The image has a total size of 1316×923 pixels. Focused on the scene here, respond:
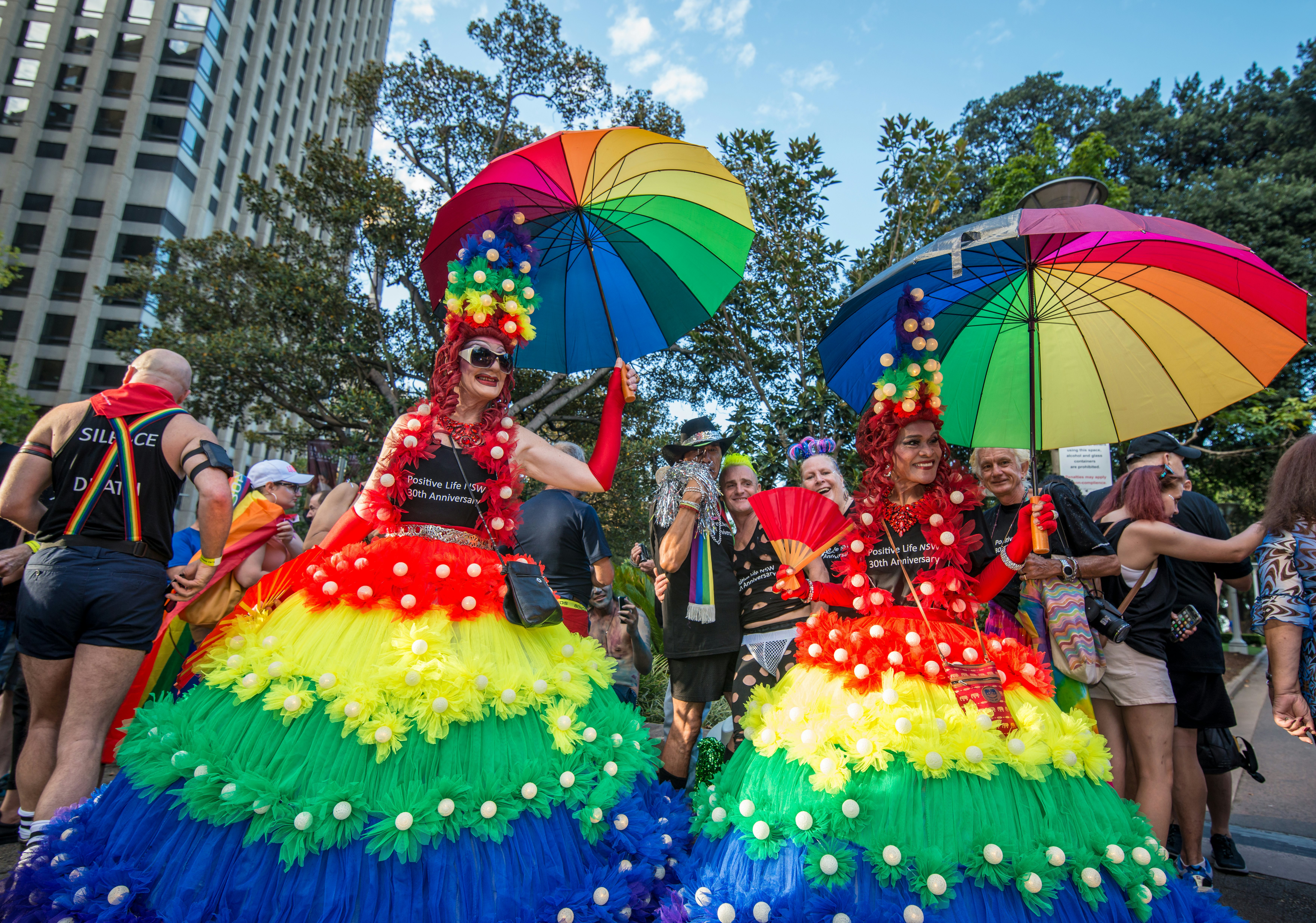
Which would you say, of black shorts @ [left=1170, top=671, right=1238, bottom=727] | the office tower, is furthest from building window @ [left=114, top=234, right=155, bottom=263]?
black shorts @ [left=1170, top=671, right=1238, bottom=727]

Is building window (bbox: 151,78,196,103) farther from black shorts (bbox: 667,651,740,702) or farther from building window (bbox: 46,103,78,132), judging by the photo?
black shorts (bbox: 667,651,740,702)

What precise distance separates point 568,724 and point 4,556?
10.8ft

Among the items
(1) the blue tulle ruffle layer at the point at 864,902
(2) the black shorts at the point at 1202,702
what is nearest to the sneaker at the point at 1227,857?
(2) the black shorts at the point at 1202,702

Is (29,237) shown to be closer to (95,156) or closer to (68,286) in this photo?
(68,286)

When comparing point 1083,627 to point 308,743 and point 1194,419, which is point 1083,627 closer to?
point 1194,419

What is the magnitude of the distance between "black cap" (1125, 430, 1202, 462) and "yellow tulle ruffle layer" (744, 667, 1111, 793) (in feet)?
7.16

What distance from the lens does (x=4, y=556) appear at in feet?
11.3

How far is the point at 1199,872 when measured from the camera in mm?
3107

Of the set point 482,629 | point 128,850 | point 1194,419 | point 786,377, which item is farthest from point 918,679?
point 786,377

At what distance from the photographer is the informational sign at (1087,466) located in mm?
7523

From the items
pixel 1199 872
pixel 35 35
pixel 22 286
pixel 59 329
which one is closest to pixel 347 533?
pixel 1199 872

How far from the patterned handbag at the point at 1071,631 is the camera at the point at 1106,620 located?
0.03 metres

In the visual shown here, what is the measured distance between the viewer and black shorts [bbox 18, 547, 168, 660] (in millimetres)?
2832

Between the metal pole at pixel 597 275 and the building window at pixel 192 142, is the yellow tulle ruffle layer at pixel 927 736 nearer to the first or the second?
the metal pole at pixel 597 275
